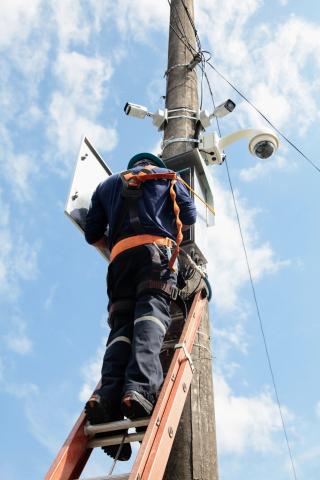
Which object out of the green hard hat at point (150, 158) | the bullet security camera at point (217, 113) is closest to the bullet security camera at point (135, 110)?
the bullet security camera at point (217, 113)

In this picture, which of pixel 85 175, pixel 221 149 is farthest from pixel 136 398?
pixel 221 149

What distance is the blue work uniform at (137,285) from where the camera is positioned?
2322 millimetres

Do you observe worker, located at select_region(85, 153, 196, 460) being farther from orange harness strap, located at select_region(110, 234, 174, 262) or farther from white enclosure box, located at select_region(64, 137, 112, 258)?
white enclosure box, located at select_region(64, 137, 112, 258)

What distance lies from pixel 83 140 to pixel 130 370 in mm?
1901

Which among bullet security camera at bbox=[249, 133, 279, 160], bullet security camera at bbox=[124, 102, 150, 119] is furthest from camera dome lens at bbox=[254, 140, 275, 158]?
bullet security camera at bbox=[124, 102, 150, 119]

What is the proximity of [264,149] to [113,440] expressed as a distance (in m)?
2.87

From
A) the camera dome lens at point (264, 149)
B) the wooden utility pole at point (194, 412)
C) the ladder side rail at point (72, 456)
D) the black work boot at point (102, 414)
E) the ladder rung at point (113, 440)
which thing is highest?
the camera dome lens at point (264, 149)

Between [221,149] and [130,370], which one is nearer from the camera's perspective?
[130,370]

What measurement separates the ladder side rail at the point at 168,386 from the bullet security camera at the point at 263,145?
182cm

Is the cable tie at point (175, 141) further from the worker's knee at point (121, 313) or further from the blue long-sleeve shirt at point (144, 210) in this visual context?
the worker's knee at point (121, 313)

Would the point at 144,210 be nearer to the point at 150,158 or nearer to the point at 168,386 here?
the point at 150,158

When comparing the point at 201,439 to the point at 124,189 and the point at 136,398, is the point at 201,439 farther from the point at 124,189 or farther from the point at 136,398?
the point at 124,189

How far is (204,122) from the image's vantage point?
4469 mm

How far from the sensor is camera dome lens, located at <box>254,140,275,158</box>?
14.1ft
